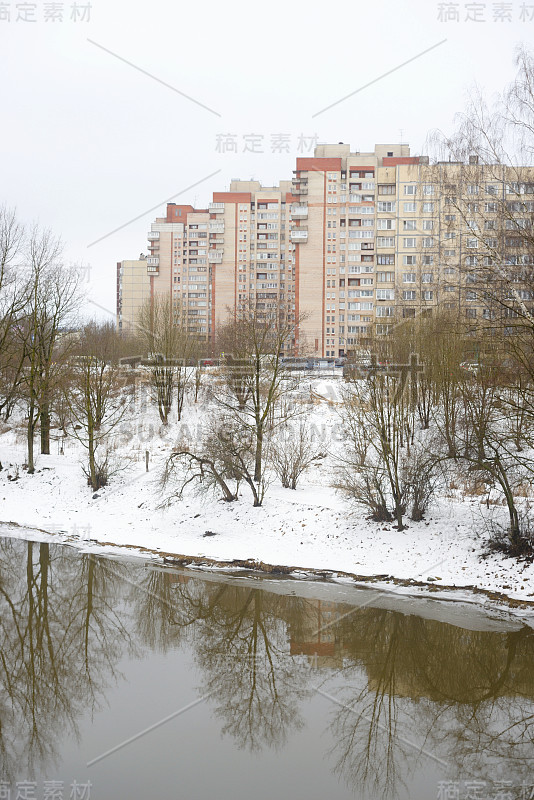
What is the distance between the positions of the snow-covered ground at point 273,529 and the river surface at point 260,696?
176 centimetres

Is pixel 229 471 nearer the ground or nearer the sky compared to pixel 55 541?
nearer the sky

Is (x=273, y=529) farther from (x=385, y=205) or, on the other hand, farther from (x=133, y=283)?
(x=133, y=283)

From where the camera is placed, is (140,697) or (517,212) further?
(517,212)

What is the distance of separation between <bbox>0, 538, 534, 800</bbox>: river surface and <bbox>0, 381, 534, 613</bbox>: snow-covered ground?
1.76 metres

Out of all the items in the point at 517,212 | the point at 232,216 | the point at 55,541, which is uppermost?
the point at 232,216

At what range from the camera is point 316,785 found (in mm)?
7875

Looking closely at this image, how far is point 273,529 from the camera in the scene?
64.1 ft

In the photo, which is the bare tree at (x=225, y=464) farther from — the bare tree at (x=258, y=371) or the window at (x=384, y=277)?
the window at (x=384, y=277)

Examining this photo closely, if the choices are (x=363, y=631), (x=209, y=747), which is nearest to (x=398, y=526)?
(x=363, y=631)

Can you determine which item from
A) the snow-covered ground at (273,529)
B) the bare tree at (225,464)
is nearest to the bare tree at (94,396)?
the snow-covered ground at (273,529)

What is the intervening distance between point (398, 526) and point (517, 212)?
926 centimetres

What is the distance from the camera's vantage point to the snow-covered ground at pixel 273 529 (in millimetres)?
16141

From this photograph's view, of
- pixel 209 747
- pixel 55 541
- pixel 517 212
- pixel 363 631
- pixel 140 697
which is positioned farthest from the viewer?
pixel 55 541

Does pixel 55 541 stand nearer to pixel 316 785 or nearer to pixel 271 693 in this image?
pixel 271 693
